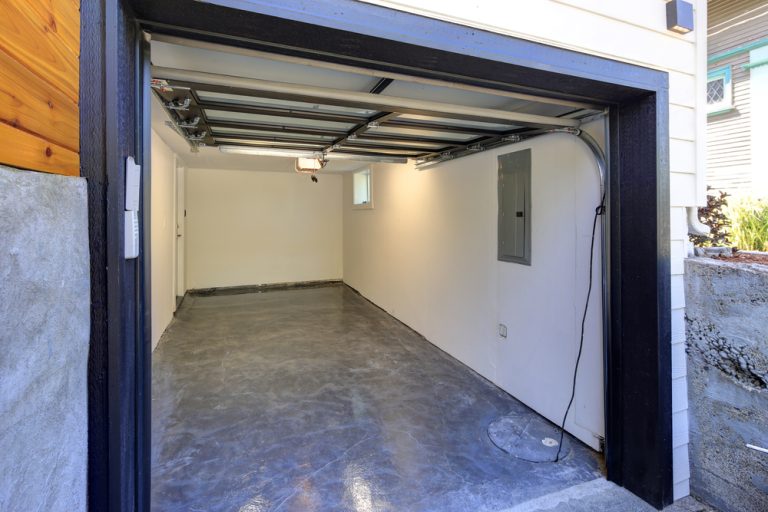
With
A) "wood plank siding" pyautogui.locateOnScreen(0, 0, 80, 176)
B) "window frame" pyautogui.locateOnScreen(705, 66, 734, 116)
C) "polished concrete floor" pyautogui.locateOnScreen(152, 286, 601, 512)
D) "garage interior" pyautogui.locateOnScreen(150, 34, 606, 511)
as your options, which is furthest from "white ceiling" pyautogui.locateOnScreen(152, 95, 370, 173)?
"window frame" pyautogui.locateOnScreen(705, 66, 734, 116)

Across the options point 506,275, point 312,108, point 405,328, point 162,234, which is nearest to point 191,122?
point 312,108

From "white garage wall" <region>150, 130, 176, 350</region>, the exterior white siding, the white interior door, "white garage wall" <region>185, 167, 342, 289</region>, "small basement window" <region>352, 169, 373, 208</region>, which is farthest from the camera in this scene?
"white garage wall" <region>185, 167, 342, 289</region>

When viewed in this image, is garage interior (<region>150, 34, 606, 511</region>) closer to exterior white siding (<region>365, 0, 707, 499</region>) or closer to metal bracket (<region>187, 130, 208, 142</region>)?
metal bracket (<region>187, 130, 208, 142</region>)

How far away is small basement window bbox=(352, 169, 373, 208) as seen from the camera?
20.0 feet

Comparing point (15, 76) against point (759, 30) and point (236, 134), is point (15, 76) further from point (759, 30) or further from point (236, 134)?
point (759, 30)

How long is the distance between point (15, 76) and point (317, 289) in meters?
6.87

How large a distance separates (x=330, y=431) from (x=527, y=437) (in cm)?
129

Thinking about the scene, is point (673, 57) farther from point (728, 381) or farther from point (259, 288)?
point (259, 288)

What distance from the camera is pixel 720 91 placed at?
5.30 metres

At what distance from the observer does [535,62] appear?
1.50 meters

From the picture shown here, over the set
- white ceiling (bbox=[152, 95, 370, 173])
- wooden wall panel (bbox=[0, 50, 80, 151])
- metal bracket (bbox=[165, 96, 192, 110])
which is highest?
white ceiling (bbox=[152, 95, 370, 173])

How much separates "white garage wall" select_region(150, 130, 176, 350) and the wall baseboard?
6.11 ft

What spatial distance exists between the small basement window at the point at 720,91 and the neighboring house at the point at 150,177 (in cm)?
442

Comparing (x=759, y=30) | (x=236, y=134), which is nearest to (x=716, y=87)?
(x=759, y=30)
